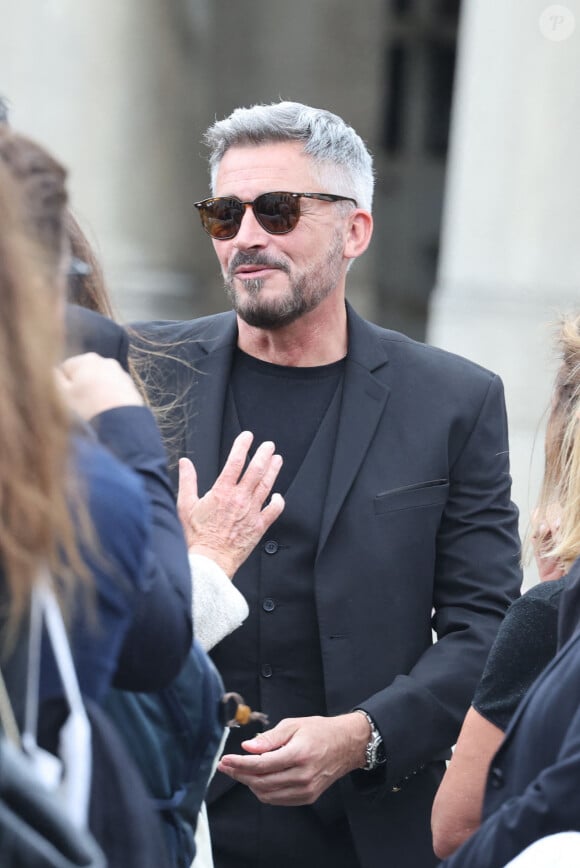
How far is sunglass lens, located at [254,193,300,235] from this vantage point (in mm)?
3076

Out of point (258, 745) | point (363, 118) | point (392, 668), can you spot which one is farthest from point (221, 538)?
point (363, 118)

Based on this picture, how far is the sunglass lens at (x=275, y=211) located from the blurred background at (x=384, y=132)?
0.42 m

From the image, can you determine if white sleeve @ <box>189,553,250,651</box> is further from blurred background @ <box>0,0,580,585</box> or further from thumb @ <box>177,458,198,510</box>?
blurred background @ <box>0,0,580,585</box>

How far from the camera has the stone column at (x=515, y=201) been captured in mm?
7371

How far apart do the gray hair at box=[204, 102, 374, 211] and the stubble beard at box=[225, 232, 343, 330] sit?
0.23 m

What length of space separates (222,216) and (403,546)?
0.89 metres

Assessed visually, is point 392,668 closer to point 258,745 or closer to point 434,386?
point 258,745

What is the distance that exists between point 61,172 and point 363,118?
472 inches

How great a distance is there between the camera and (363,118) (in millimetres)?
13203

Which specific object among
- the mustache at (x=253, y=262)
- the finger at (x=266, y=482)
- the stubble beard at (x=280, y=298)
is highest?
the mustache at (x=253, y=262)

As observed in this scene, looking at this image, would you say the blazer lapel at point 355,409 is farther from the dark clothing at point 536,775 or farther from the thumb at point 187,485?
the dark clothing at point 536,775

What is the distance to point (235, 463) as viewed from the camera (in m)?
2.43

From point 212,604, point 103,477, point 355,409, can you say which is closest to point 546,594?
point 212,604

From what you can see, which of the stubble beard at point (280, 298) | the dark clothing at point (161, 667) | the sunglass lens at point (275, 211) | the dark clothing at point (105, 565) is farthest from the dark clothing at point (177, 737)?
the sunglass lens at point (275, 211)
